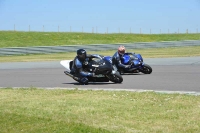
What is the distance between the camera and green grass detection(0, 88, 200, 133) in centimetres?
781

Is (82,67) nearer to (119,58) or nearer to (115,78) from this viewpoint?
(115,78)

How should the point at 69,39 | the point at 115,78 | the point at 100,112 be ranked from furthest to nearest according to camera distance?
1. the point at 69,39
2. the point at 115,78
3. the point at 100,112

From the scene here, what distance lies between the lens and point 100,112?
9.16m

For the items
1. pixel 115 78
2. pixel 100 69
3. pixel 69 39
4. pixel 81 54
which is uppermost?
pixel 81 54

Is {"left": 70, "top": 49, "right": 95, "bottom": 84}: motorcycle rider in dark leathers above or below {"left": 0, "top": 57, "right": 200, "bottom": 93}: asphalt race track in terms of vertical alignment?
above

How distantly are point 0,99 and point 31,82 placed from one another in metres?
4.90

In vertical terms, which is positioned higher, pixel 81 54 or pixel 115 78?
pixel 81 54

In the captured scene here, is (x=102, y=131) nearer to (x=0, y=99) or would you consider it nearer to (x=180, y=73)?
(x=0, y=99)

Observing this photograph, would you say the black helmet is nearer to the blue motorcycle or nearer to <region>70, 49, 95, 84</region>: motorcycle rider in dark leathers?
<region>70, 49, 95, 84</region>: motorcycle rider in dark leathers

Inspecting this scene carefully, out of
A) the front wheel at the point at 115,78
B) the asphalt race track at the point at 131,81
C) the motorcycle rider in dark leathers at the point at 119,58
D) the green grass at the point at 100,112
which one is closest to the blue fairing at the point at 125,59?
the motorcycle rider in dark leathers at the point at 119,58

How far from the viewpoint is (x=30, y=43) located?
4531cm

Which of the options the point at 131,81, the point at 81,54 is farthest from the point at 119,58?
the point at 81,54

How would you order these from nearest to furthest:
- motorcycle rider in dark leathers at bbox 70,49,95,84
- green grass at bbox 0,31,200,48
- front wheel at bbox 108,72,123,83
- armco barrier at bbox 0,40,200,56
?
motorcycle rider in dark leathers at bbox 70,49,95,84, front wheel at bbox 108,72,123,83, armco barrier at bbox 0,40,200,56, green grass at bbox 0,31,200,48

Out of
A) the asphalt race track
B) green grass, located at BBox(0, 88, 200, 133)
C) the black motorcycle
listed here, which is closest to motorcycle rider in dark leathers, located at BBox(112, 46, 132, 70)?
the asphalt race track
